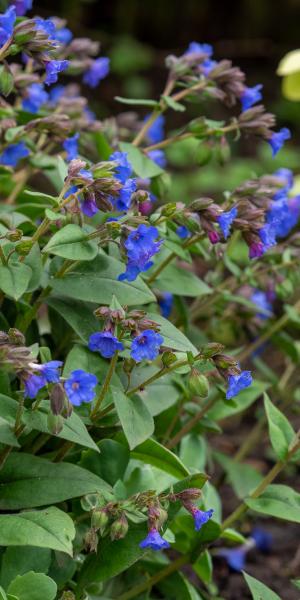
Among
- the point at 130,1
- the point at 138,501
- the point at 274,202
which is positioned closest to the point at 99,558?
the point at 138,501

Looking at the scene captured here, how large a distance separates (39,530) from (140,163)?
889 millimetres

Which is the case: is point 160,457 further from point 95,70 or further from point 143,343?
point 95,70

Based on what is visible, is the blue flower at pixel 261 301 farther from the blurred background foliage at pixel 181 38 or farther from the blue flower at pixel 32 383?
the blurred background foliage at pixel 181 38

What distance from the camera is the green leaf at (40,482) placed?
152cm

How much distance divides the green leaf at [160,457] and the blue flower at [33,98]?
3.05ft

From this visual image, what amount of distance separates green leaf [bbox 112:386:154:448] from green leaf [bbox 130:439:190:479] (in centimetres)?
5

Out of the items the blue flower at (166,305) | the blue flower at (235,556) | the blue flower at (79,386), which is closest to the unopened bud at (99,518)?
the blue flower at (79,386)

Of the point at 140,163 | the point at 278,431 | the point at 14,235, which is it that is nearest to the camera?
the point at 14,235

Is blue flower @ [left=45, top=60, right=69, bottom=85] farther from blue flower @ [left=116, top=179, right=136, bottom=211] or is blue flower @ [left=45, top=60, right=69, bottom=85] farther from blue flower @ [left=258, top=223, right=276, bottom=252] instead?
blue flower @ [left=258, top=223, right=276, bottom=252]

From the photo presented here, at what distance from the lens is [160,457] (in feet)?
5.39

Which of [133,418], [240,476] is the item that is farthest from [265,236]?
[240,476]

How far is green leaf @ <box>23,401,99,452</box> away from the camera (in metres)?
1.46

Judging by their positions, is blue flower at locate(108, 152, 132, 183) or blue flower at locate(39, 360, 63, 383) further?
blue flower at locate(108, 152, 132, 183)

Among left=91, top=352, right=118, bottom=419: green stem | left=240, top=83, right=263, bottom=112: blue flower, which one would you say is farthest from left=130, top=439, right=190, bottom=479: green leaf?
left=240, top=83, right=263, bottom=112: blue flower
